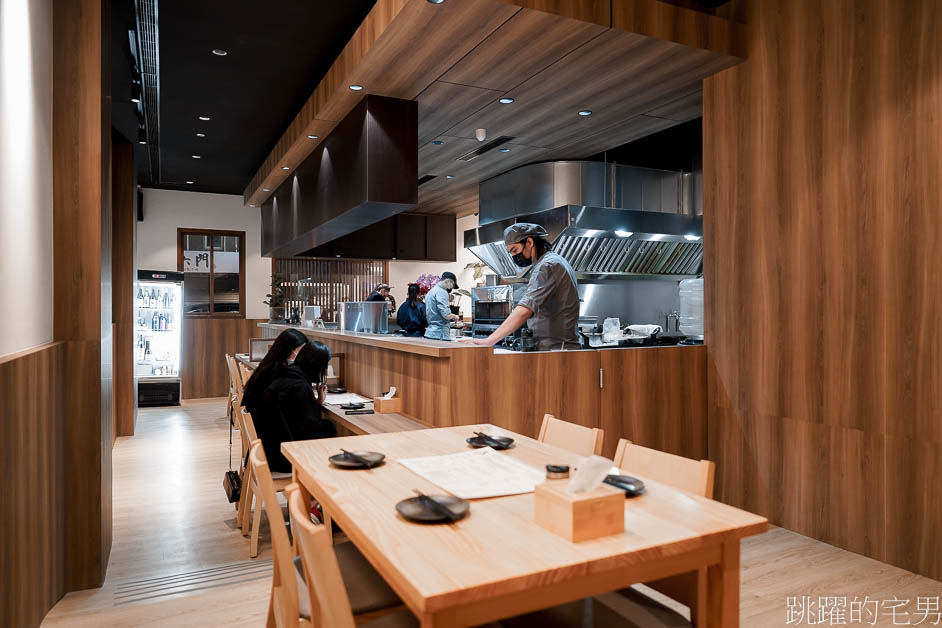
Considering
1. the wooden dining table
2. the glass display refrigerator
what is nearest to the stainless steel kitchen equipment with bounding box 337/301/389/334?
the wooden dining table

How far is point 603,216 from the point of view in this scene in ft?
20.8

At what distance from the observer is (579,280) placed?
23.8 ft

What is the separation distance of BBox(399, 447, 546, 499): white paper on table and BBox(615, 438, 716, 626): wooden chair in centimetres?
40

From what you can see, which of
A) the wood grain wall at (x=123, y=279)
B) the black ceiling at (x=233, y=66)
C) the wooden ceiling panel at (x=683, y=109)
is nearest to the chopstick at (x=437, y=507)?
the black ceiling at (x=233, y=66)

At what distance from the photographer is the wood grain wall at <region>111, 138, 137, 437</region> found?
622cm

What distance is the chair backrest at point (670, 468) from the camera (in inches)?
70.3

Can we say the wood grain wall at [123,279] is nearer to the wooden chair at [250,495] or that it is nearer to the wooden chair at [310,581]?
the wooden chair at [250,495]

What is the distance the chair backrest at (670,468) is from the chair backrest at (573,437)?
0.12 meters

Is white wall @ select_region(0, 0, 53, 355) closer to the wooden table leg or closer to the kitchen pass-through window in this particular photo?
the wooden table leg

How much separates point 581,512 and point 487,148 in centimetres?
501

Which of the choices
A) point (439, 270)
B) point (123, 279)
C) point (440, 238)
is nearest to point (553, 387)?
point (123, 279)

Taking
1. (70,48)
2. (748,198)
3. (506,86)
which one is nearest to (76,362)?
(70,48)

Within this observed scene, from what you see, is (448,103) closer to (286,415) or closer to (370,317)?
(370,317)

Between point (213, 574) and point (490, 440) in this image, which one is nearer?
point (490, 440)
